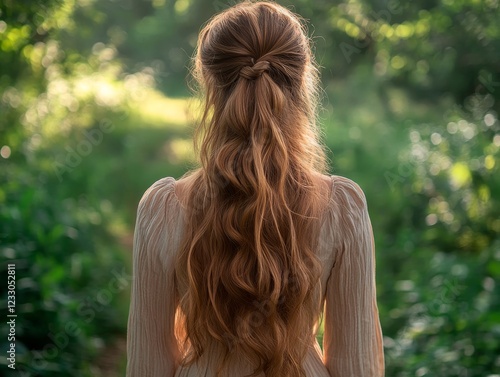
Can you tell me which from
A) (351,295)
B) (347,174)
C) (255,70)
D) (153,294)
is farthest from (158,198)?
(347,174)

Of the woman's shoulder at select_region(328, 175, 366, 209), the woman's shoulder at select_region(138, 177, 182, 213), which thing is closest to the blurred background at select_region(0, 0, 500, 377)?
the woman's shoulder at select_region(138, 177, 182, 213)

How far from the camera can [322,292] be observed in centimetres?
202

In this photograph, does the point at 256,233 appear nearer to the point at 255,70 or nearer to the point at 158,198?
the point at 158,198

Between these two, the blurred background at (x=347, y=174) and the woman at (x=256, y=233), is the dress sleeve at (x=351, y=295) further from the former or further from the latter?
the blurred background at (x=347, y=174)

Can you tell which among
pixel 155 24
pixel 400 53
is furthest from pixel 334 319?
pixel 155 24

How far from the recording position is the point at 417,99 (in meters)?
8.71

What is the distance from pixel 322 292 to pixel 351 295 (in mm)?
83

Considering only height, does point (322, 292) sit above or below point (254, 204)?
below

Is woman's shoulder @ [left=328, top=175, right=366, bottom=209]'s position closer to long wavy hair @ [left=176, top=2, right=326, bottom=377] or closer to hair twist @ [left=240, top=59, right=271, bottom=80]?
long wavy hair @ [left=176, top=2, right=326, bottom=377]

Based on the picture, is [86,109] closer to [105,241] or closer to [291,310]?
[105,241]

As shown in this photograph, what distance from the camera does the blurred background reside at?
3.97 metres

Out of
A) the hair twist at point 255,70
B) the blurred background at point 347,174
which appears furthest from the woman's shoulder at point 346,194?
the blurred background at point 347,174

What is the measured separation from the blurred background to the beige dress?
1.43 feet

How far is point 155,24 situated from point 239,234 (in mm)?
13430
